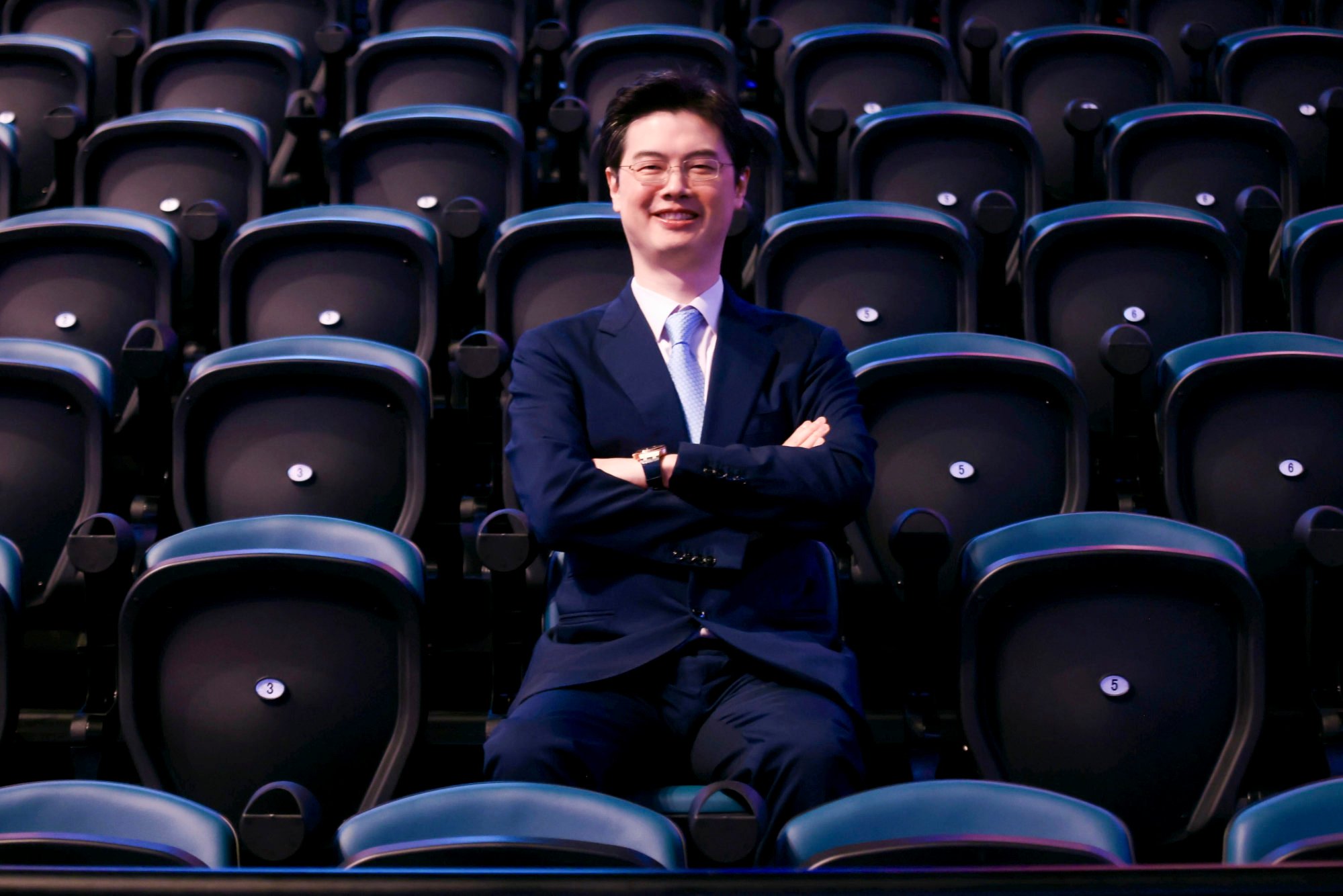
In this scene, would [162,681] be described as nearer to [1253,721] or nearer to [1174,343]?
[1253,721]

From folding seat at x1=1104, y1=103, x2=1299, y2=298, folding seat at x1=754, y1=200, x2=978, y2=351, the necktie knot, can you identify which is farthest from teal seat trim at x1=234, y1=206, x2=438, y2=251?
folding seat at x1=1104, y1=103, x2=1299, y2=298

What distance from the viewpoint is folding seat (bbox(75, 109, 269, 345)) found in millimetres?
1749

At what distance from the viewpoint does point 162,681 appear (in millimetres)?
1020

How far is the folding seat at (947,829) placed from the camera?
0.65 m

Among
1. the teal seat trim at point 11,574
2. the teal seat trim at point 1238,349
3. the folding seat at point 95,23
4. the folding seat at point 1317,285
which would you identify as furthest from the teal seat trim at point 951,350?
the folding seat at point 95,23

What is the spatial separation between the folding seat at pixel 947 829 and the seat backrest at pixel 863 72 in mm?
1448

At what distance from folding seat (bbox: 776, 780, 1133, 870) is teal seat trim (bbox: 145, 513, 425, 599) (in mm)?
431

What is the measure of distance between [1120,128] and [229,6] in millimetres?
1543

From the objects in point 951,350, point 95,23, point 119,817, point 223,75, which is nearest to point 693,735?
point 119,817

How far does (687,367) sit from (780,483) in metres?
0.16

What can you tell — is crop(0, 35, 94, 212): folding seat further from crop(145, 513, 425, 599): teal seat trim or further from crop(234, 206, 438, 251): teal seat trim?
crop(145, 513, 425, 599): teal seat trim

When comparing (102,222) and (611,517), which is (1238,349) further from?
(102,222)

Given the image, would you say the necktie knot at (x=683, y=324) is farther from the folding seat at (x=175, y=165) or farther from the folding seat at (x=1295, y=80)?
the folding seat at (x=1295, y=80)

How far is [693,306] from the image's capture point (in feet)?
3.59
